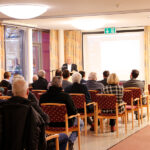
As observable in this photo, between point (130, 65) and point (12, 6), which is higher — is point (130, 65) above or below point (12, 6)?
below

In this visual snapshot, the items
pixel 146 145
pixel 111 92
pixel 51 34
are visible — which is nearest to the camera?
pixel 146 145

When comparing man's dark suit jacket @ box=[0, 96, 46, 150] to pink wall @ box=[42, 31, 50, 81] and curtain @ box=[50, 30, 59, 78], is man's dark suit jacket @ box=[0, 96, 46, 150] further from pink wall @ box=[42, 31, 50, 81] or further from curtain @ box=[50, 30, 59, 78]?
pink wall @ box=[42, 31, 50, 81]

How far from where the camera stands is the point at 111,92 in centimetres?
664

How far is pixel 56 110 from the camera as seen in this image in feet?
16.5

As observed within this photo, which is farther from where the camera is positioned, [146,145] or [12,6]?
[12,6]

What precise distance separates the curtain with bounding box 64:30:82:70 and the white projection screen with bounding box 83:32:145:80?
340mm

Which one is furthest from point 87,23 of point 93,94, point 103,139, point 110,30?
point 103,139

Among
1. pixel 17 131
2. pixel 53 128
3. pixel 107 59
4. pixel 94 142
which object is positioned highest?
pixel 107 59

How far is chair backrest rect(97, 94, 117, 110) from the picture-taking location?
634 centimetres

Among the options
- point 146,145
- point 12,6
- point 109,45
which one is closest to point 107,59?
point 109,45

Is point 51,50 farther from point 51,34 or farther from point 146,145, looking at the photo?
point 146,145

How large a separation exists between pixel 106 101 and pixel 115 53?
8526 millimetres

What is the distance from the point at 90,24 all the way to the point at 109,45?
3.16 metres

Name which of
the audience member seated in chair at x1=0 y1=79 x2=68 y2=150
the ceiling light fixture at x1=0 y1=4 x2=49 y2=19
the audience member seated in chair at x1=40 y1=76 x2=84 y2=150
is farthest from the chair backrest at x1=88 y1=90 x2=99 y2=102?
the audience member seated in chair at x1=0 y1=79 x2=68 y2=150
